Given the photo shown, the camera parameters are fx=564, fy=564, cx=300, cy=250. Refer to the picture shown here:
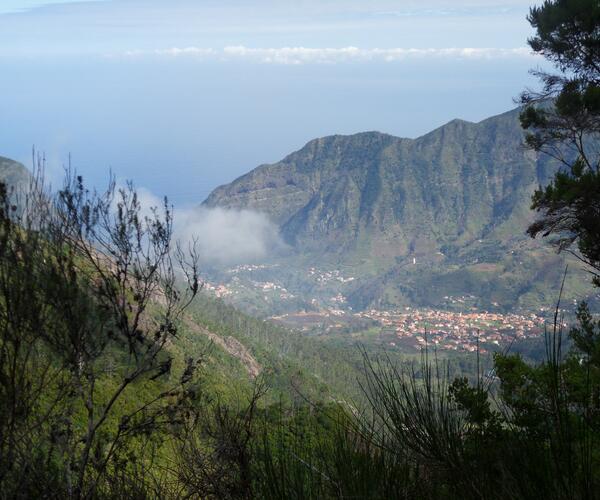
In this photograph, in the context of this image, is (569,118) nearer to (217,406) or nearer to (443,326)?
(217,406)

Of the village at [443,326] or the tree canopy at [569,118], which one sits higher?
the tree canopy at [569,118]

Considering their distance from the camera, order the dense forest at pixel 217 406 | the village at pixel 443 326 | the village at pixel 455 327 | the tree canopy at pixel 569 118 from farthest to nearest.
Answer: the village at pixel 443 326
the village at pixel 455 327
the tree canopy at pixel 569 118
the dense forest at pixel 217 406

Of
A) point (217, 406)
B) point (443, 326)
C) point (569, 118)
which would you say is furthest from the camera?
point (443, 326)

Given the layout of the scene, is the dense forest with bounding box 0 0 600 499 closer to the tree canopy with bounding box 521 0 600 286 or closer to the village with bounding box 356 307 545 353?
the tree canopy with bounding box 521 0 600 286

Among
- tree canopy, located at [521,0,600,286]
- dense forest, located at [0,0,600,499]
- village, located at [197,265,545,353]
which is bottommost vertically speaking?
village, located at [197,265,545,353]

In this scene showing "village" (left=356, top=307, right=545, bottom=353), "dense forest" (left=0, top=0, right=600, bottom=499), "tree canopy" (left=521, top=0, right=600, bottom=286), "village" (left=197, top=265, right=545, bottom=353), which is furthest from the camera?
"village" (left=197, top=265, right=545, bottom=353)

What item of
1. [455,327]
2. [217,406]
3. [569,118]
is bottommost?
[455,327]

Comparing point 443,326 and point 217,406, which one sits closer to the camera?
point 217,406

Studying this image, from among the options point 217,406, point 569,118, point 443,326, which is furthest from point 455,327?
point 217,406

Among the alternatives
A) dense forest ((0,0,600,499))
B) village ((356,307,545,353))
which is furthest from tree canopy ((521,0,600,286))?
village ((356,307,545,353))

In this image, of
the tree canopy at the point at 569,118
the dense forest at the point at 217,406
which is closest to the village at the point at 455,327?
the tree canopy at the point at 569,118

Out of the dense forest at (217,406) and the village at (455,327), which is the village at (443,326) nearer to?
the village at (455,327)

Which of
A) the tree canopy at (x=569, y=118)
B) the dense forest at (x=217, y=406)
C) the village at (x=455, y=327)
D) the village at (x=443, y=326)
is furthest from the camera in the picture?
the village at (x=443, y=326)

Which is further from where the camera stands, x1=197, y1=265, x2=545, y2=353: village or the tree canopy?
x1=197, y1=265, x2=545, y2=353: village
